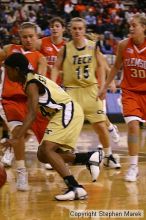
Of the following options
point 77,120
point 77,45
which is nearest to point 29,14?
point 77,45

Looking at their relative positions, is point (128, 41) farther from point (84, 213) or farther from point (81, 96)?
point (84, 213)

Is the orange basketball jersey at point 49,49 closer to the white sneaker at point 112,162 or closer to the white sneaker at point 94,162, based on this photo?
the white sneaker at point 112,162

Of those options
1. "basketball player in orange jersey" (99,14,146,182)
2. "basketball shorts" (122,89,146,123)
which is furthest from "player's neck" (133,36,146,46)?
"basketball shorts" (122,89,146,123)

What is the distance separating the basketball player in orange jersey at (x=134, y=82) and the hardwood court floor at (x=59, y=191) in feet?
1.41

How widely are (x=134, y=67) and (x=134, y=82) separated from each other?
0.62ft

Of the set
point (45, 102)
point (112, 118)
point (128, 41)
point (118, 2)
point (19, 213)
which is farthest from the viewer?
point (118, 2)

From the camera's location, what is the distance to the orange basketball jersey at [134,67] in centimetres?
693

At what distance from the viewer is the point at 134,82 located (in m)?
7.00

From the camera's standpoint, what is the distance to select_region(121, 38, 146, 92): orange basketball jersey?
273 inches

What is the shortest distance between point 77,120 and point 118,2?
62.6 ft

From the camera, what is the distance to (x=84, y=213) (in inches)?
208

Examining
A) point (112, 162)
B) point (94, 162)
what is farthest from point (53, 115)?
point (112, 162)

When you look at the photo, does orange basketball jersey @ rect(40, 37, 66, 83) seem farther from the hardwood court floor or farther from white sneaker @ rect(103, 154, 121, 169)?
white sneaker @ rect(103, 154, 121, 169)

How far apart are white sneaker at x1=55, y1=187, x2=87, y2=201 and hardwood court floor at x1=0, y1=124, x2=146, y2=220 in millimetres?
59
